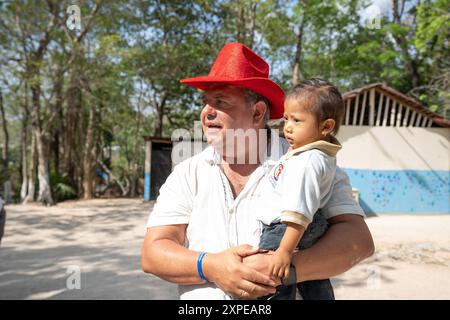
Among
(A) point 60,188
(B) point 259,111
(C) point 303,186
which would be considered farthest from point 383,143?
(A) point 60,188

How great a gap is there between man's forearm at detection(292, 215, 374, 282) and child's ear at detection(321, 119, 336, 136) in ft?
1.16

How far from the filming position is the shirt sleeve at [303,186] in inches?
52.1

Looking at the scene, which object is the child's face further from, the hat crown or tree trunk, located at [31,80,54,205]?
tree trunk, located at [31,80,54,205]

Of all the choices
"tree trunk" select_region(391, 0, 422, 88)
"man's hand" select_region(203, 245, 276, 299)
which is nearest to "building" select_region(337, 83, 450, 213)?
"tree trunk" select_region(391, 0, 422, 88)

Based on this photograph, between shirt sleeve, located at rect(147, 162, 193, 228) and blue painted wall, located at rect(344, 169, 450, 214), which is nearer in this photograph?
shirt sleeve, located at rect(147, 162, 193, 228)

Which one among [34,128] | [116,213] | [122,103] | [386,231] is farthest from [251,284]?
[122,103]

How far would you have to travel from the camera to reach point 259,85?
67.2 inches

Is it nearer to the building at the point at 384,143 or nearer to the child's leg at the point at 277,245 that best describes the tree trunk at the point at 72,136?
the building at the point at 384,143

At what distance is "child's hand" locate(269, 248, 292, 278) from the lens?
130 centimetres

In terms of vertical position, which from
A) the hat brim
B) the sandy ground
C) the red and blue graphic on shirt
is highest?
the hat brim

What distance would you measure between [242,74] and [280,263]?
859 millimetres

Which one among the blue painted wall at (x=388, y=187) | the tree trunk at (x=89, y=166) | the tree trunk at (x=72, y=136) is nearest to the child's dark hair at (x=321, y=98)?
the blue painted wall at (x=388, y=187)
